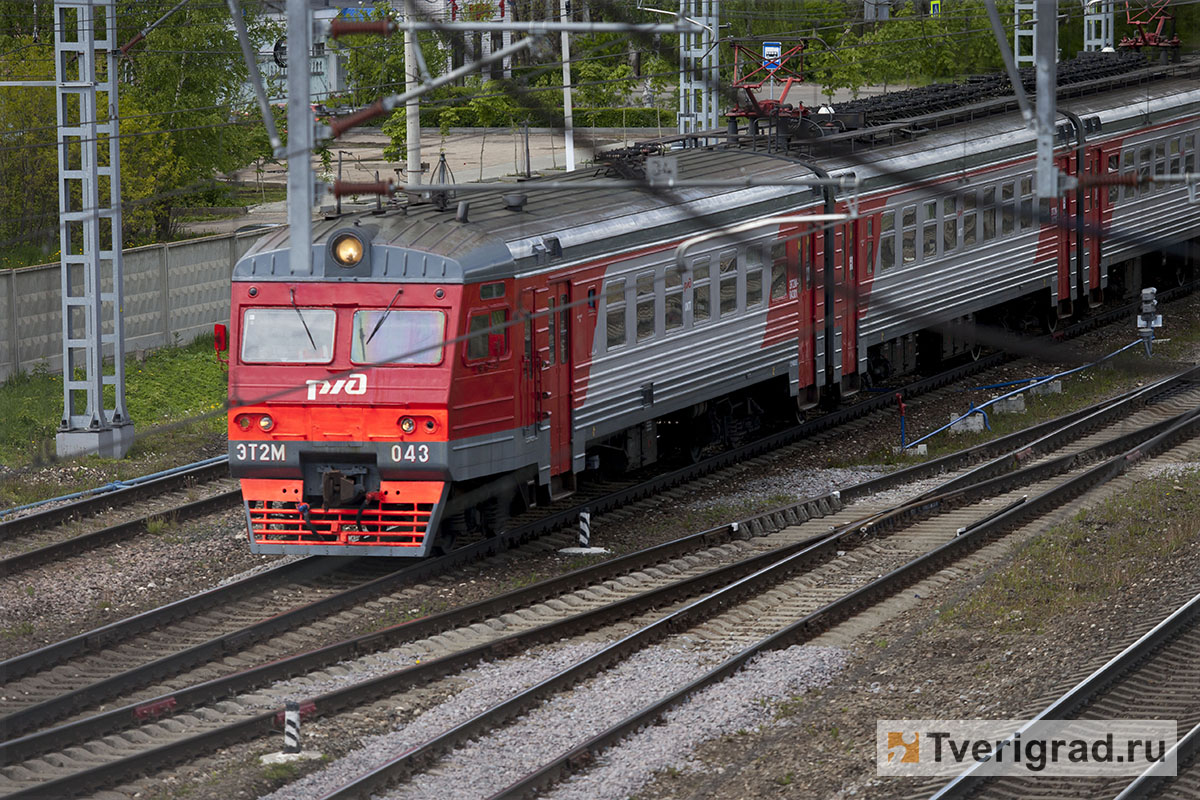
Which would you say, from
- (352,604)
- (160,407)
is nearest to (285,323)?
(352,604)

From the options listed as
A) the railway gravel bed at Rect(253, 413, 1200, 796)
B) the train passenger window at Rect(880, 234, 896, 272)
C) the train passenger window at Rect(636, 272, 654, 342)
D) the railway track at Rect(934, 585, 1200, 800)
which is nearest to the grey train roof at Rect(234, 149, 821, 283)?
the train passenger window at Rect(636, 272, 654, 342)

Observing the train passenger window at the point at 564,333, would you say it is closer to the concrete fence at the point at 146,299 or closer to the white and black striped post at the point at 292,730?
the white and black striped post at the point at 292,730

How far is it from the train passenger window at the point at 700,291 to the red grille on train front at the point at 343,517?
453cm

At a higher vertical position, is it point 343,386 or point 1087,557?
point 343,386

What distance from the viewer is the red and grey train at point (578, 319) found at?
14.2m

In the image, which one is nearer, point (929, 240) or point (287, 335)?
point (287, 335)

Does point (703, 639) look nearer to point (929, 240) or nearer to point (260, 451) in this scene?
point (260, 451)

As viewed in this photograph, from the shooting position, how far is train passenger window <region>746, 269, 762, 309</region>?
18469 mm

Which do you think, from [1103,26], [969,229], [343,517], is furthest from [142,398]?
[1103,26]

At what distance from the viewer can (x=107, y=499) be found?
59.2ft

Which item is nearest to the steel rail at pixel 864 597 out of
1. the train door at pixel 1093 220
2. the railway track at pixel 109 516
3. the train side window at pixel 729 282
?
the train side window at pixel 729 282

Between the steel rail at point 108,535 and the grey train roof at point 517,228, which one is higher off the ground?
Result: the grey train roof at point 517,228

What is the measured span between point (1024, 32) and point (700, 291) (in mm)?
17714
